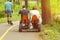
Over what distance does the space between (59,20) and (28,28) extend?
6.56 m

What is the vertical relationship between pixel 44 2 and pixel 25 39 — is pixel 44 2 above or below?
above

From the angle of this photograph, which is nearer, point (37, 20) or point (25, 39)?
point (25, 39)

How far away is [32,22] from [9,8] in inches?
202

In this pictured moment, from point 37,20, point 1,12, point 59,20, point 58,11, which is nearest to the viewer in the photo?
point 37,20

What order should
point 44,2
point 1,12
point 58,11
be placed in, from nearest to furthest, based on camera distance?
point 44,2
point 58,11
point 1,12

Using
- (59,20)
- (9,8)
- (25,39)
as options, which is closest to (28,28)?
(25,39)

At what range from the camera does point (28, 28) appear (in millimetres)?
17438

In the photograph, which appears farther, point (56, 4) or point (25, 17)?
point (56, 4)

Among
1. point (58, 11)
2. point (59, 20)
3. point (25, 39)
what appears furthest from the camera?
point (58, 11)

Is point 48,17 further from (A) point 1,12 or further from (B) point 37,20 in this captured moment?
(A) point 1,12

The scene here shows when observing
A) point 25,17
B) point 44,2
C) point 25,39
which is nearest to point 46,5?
point 44,2

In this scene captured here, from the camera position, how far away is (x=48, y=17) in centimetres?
2162

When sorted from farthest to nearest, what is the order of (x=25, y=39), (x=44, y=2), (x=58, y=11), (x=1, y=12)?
(x=1, y=12), (x=58, y=11), (x=44, y=2), (x=25, y=39)

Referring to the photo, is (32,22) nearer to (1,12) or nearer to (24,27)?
(24,27)
